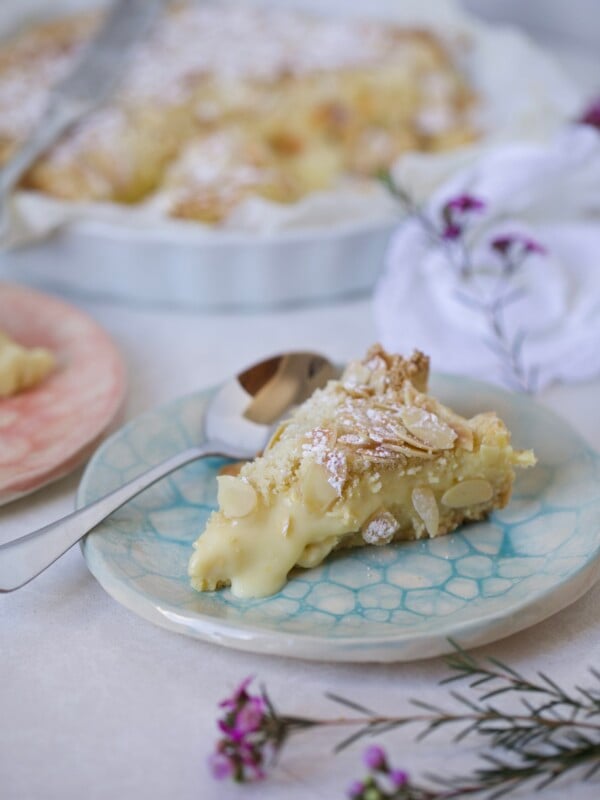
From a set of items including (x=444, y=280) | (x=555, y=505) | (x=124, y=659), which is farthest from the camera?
(x=444, y=280)

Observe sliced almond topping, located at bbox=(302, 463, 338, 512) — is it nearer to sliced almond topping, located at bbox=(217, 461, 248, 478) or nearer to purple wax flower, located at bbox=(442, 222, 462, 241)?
sliced almond topping, located at bbox=(217, 461, 248, 478)

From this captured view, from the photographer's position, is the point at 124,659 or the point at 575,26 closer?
the point at 124,659

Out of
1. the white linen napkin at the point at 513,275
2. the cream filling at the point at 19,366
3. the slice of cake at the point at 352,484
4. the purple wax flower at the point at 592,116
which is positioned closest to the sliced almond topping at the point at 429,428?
the slice of cake at the point at 352,484

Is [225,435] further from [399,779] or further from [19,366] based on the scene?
[399,779]

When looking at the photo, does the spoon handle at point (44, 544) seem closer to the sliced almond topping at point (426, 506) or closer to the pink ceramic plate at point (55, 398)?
the pink ceramic plate at point (55, 398)

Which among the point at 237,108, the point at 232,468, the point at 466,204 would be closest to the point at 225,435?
the point at 232,468

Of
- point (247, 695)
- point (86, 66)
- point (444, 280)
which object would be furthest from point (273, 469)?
point (86, 66)

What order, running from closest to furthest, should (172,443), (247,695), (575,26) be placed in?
(247,695) → (172,443) → (575,26)

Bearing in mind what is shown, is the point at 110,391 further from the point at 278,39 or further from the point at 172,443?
the point at 278,39
